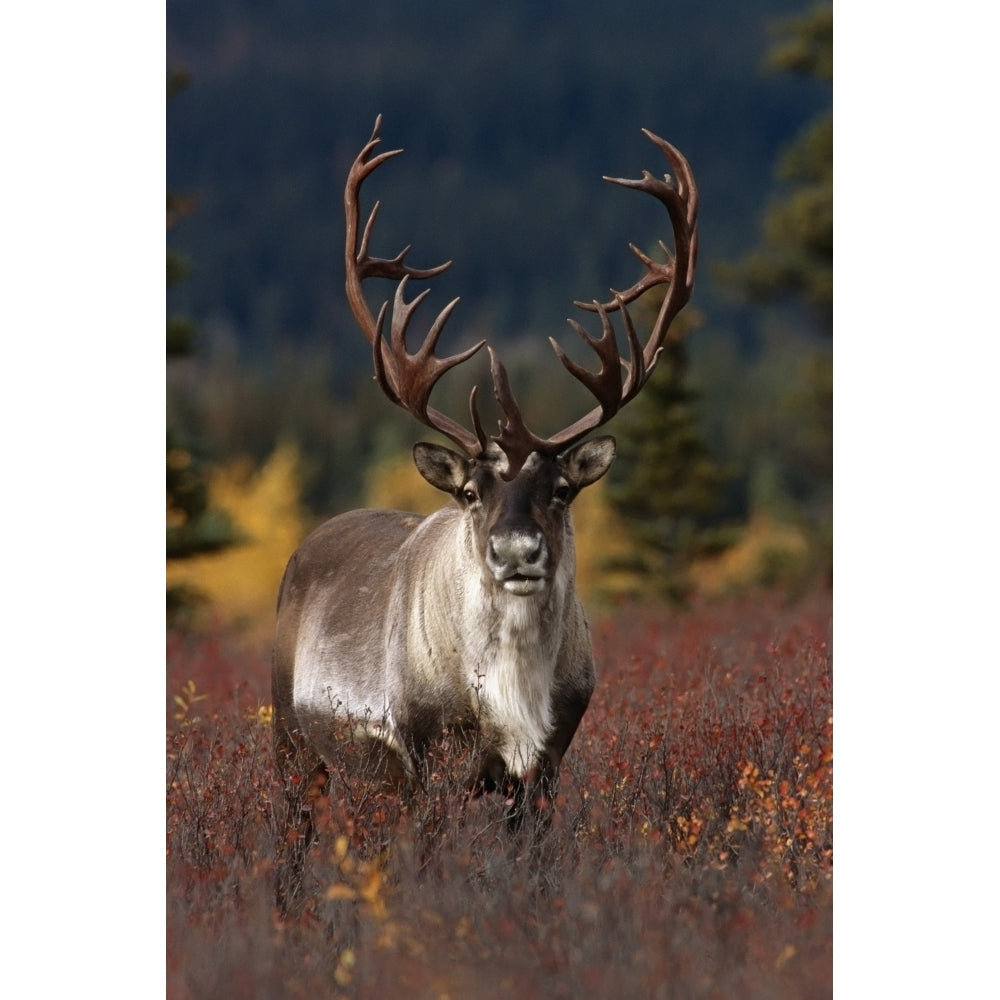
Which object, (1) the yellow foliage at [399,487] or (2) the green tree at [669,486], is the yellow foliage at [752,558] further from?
(1) the yellow foliage at [399,487]

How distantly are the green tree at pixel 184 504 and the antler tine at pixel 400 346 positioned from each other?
2.95 m

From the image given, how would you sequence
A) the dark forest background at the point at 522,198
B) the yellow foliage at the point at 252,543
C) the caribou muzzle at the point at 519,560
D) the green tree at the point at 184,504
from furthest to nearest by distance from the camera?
the yellow foliage at the point at 252,543, the green tree at the point at 184,504, the dark forest background at the point at 522,198, the caribou muzzle at the point at 519,560

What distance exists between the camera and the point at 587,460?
512 cm

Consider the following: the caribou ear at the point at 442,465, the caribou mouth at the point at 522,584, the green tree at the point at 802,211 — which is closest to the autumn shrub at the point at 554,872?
the caribou mouth at the point at 522,584

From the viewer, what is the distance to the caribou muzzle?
4.80 m

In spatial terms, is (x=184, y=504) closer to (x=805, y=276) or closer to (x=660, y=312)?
(x=805, y=276)

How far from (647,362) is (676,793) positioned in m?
1.36

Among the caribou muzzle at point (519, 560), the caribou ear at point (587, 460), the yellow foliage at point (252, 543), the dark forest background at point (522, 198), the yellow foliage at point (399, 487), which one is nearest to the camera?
the caribou muzzle at point (519, 560)

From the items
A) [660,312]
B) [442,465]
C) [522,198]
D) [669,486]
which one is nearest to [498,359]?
[442,465]

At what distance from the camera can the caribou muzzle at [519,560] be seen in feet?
15.8

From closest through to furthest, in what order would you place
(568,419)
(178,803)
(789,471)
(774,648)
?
(178,803), (774,648), (789,471), (568,419)
